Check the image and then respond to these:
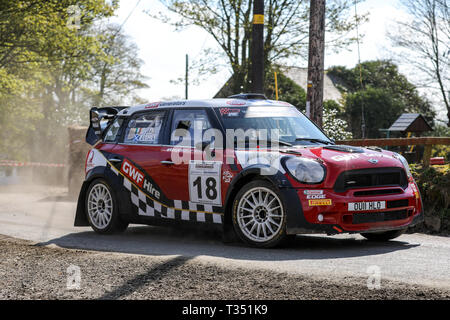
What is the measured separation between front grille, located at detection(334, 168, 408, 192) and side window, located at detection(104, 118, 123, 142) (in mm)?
3749

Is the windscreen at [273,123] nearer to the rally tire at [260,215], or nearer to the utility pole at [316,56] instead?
the rally tire at [260,215]

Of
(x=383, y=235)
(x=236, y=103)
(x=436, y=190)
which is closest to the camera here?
(x=383, y=235)

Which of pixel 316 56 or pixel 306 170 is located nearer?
pixel 306 170

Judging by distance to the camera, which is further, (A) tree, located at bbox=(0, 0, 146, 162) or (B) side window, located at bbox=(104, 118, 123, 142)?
(A) tree, located at bbox=(0, 0, 146, 162)

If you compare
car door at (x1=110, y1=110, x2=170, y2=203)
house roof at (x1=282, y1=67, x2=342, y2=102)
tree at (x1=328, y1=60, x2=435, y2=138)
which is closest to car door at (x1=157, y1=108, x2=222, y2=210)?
car door at (x1=110, y1=110, x2=170, y2=203)

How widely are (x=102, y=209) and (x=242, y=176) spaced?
9.10 ft

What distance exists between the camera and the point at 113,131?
376 inches

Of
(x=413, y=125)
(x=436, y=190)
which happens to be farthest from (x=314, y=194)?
(x=413, y=125)

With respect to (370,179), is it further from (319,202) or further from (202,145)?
(202,145)

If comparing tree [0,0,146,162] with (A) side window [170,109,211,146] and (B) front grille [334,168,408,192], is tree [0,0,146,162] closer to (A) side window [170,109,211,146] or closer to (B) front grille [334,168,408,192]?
(A) side window [170,109,211,146]

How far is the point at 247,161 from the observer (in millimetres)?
7488

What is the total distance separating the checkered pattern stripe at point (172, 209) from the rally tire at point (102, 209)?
0.34m

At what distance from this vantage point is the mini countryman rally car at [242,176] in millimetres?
7082

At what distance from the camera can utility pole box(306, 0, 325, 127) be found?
43.4 ft
